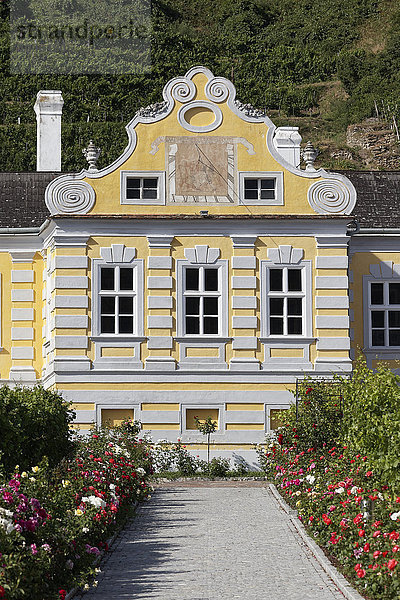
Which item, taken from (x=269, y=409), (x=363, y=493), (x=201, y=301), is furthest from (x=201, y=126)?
(x=363, y=493)

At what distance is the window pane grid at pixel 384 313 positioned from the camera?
101 feet

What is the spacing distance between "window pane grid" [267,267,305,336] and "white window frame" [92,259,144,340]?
3.20 meters

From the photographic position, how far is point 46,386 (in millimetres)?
29609

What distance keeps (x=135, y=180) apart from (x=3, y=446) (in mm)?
13718

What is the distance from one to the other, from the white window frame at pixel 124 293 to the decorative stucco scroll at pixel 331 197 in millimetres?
4642

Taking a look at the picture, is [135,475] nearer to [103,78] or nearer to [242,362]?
[242,362]

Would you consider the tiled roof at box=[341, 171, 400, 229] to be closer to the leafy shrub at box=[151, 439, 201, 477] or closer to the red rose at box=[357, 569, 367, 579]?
the leafy shrub at box=[151, 439, 201, 477]

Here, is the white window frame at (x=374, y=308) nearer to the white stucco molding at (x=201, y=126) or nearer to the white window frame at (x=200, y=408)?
the white window frame at (x=200, y=408)

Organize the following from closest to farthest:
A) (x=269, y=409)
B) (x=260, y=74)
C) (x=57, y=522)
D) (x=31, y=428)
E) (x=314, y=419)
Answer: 1. (x=57, y=522)
2. (x=31, y=428)
3. (x=314, y=419)
4. (x=269, y=409)
5. (x=260, y=74)

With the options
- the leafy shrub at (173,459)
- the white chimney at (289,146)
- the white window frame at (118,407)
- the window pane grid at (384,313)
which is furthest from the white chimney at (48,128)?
the leafy shrub at (173,459)

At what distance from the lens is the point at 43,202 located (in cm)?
3253

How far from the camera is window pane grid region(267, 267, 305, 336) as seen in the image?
2867 centimetres

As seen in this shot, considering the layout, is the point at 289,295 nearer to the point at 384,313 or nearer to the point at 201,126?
the point at 384,313

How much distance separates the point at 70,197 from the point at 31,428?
12.2 meters
